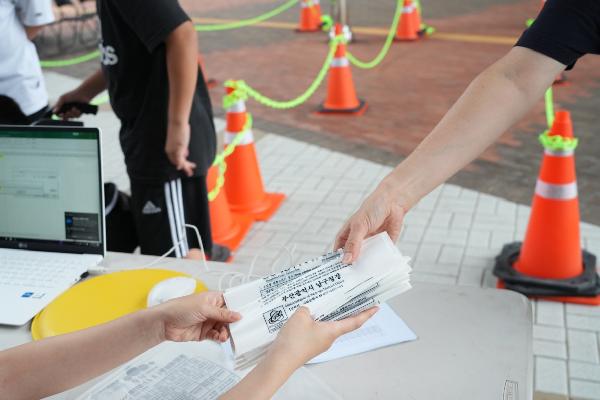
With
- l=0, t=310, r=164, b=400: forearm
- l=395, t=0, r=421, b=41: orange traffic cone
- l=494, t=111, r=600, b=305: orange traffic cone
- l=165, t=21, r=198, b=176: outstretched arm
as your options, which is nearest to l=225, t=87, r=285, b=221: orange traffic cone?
l=165, t=21, r=198, b=176: outstretched arm

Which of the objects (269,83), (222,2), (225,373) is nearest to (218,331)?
(225,373)

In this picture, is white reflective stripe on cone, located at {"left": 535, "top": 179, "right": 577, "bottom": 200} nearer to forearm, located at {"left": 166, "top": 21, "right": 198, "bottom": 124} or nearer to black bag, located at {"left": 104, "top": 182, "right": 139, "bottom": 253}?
forearm, located at {"left": 166, "top": 21, "right": 198, "bottom": 124}

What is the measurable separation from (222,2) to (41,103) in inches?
462

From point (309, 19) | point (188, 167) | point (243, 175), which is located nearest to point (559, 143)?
point (188, 167)

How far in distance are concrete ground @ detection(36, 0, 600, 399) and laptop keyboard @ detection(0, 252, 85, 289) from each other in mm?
1788

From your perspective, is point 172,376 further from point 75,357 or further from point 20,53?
point 20,53

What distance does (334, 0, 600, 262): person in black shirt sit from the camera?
1477mm

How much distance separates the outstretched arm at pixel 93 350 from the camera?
1.21 m

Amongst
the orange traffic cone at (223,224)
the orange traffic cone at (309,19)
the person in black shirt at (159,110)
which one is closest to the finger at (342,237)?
the person in black shirt at (159,110)

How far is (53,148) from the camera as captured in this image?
→ 1.66m

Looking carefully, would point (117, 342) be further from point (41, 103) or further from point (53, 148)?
point (41, 103)

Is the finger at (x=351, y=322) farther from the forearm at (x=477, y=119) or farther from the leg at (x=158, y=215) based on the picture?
the leg at (x=158, y=215)

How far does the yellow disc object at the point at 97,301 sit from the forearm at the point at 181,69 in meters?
0.87

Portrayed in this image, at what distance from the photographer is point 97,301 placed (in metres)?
1.58
